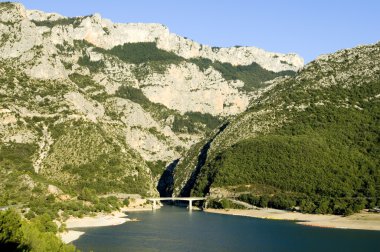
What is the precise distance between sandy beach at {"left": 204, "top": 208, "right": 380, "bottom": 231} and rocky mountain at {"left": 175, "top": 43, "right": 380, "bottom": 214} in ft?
12.2

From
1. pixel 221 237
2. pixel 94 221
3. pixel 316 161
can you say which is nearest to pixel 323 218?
pixel 316 161

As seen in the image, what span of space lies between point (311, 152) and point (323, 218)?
109 ft

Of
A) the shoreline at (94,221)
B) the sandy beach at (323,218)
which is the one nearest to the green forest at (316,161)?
the sandy beach at (323,218)

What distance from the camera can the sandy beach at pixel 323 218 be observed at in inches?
4702

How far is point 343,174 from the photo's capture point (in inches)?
6088

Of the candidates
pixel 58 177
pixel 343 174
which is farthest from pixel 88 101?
pixel 343 174

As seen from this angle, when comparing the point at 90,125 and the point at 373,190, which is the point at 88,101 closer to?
the point at 90,125

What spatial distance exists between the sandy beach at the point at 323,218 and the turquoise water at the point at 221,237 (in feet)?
22.0

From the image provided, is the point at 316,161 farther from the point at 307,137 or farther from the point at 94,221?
the point at 94,221

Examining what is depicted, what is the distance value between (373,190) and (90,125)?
291 ft

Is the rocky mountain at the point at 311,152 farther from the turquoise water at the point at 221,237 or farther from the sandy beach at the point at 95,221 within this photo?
the sandy beach at the point at 95,221

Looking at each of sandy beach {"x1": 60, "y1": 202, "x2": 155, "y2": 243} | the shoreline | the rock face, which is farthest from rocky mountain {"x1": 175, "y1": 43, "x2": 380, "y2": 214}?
the shoreline

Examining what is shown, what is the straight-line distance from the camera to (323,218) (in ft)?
439

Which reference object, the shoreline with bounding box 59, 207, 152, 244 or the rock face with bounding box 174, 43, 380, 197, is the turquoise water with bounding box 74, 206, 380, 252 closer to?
the shoreline with bounding box 59, 207, 152, 244
